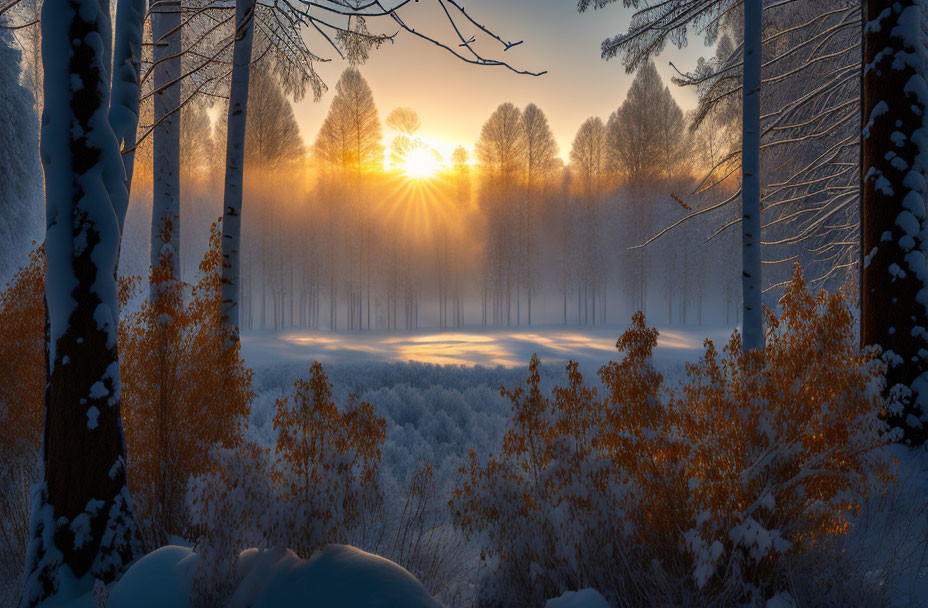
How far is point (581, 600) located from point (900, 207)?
429cm

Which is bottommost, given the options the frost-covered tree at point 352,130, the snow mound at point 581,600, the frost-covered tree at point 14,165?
the snow mound at point 581,600

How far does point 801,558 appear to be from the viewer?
275 cm

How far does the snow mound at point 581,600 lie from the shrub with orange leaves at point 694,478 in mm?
252

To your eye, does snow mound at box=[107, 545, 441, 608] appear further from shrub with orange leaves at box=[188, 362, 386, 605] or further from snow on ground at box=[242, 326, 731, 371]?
snow on ground at box=[242, 326, 731, 371]

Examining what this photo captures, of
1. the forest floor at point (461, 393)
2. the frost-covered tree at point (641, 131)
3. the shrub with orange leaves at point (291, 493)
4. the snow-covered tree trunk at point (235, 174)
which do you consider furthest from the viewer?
the frost-covered tree at point (641, 131)

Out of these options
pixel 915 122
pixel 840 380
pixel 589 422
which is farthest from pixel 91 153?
pixel 915 122

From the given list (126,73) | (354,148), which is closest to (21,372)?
(126,73)

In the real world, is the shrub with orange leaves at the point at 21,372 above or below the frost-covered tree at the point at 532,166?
below

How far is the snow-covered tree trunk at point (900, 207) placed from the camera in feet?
13.8

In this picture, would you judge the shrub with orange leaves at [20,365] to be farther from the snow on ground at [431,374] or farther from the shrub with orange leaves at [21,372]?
the snow on ground at [431,374]

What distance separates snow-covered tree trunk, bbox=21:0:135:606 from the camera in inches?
113

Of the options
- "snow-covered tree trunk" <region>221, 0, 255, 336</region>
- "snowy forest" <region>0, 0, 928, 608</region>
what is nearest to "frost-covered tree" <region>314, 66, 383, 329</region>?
"snowy forest" <region>0, 0, 928, 608</region>

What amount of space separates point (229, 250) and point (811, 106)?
1018cm

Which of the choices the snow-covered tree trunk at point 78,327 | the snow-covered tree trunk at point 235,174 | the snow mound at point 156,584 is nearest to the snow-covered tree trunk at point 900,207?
the snow mound at point 156,584
